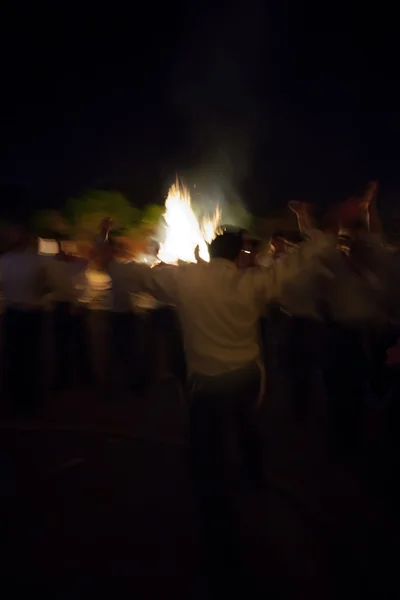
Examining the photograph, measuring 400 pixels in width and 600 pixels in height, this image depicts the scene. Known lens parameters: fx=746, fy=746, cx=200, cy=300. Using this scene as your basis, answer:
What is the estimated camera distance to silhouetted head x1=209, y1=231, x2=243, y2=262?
4242 millimetres

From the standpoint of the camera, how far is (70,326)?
29.5ft

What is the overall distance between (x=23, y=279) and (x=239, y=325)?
13.2 ft

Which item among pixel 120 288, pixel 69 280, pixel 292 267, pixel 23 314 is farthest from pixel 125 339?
pixel 292 267

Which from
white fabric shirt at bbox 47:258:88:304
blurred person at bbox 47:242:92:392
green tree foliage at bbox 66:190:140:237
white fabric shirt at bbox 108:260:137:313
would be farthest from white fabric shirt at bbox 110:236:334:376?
green tree foliage at bbox 66:190:140:237

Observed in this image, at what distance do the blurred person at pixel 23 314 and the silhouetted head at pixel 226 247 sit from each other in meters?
3.85

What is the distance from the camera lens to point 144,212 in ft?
92.9

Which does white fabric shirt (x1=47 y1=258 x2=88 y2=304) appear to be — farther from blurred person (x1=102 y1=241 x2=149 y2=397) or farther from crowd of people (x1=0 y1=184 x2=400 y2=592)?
blurred person (x1=102 y1=241 x2=149 y2=397)

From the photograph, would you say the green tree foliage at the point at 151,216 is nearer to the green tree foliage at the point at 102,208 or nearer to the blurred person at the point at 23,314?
the green tree foliage at the point at 102,208

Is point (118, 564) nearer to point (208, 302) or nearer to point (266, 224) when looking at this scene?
point (208, 302)

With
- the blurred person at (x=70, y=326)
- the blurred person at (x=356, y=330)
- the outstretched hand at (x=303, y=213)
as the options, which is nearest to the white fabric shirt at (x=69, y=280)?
the blurred person at (x=70, y=326)

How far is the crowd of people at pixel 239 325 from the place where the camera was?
4.18 metres

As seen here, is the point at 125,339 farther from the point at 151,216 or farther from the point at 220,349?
the point at 151,216

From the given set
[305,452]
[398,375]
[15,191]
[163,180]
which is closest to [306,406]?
[305,452]

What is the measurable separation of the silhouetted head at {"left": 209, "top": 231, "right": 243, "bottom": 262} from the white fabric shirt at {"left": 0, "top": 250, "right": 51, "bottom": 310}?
3.86 m
